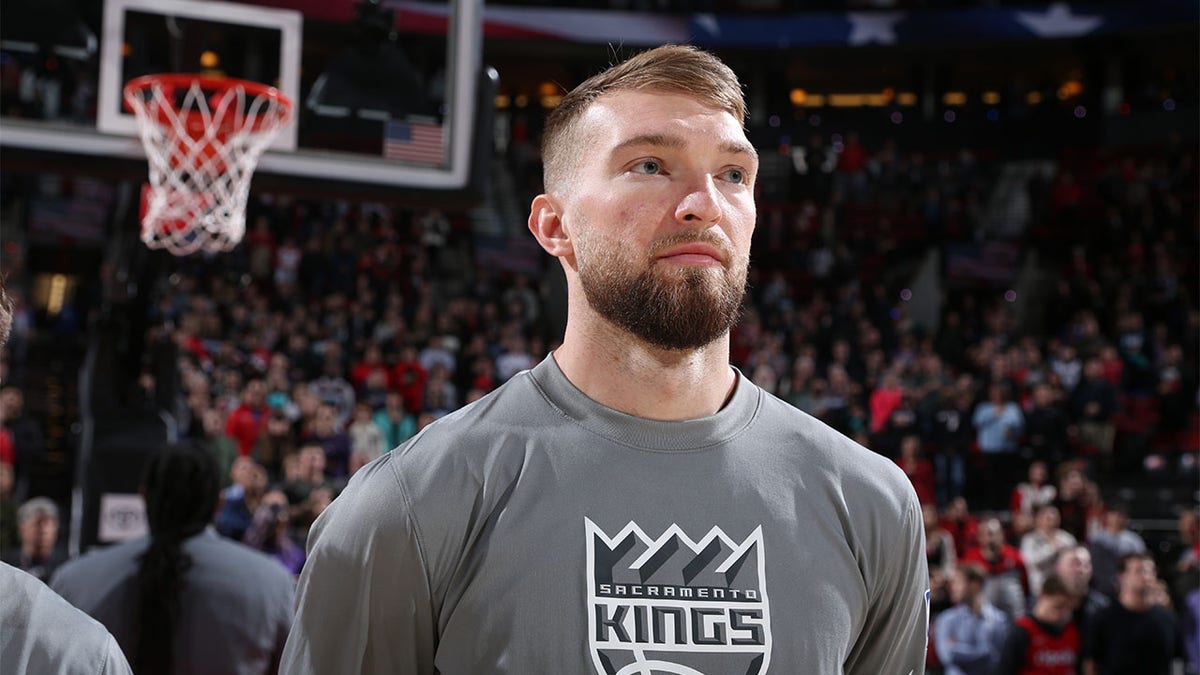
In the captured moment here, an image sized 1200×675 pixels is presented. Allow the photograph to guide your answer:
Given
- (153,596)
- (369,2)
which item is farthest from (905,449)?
(153,596)

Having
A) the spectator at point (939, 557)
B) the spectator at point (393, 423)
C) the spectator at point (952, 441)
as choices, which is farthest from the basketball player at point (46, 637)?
the spectator at point (952, 441)

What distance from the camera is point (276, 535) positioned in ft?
26.4

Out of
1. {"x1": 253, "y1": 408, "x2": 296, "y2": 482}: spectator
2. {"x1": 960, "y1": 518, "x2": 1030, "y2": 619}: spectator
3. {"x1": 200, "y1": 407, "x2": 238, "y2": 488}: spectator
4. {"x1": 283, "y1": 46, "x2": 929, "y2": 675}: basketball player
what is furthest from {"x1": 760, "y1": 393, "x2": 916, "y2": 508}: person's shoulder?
{"x1": 253, "y1": 408, "x2": 296, "y2": 482}: spectator

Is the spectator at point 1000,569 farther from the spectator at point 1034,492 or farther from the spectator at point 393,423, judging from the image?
the spectator at point 393,423

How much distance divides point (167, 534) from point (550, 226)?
177cm

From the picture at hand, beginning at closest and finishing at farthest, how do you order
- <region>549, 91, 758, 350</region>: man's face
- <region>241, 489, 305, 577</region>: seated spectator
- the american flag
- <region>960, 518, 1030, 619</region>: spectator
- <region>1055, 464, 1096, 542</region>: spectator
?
1. <region>549, 91, 758, 350</region>: man's face
2. the american flag
3. <region>241, 489, 305, 577</region>: seated spectator
4. <region>960, 518, 1030, 619</region>: spectator
5. <region>1055, 464, 1096, 542</region>: spectator

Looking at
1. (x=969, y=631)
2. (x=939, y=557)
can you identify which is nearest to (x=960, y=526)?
(x=939, y=557)

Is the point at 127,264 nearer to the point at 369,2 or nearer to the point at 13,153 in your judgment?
the point at 13,153

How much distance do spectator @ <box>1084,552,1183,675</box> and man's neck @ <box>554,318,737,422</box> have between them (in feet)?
19.9

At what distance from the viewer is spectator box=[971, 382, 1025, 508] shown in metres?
12.2

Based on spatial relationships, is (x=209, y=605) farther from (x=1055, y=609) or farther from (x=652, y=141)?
(x=1055, y=609)

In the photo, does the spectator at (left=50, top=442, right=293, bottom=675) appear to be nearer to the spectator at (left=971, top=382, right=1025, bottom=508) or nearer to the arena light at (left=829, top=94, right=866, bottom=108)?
the spectator at (left=971, top=382, right=1025, bottom=508)

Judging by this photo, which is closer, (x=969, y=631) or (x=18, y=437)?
(x=969, y=631)

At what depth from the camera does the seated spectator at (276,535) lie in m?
7.95
